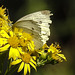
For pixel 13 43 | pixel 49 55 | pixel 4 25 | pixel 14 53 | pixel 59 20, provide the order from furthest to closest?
pixel 59 20 < pixel 49 55 < pixel 4 25 < pixel 13 43 < pixel 14 53

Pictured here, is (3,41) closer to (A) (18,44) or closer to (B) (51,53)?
(A) (18,44)

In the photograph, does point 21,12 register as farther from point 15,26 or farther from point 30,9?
point 15,26

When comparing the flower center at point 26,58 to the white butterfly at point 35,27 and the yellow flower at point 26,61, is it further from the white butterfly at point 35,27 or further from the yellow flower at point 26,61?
the white butterfly at point 35,27

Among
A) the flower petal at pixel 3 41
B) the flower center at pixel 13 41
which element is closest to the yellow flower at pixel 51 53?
the flower center at pixel 13 41

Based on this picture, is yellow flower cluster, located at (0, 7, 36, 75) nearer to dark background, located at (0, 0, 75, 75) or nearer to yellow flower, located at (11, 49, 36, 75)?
yellow flower, located at (11, 49, 36, 75)

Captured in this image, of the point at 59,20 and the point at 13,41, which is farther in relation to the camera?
the point at 59,20

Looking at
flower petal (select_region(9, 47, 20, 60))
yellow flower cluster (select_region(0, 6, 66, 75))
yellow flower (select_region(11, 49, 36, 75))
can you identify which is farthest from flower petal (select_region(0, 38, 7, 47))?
yellow flower (select_region(11, 49, 36, 75))

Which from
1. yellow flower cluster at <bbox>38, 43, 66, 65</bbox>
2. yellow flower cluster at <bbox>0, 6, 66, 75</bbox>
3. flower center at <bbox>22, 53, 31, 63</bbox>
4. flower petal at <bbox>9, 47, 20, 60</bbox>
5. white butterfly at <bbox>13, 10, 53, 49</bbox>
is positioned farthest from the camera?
yellow flower cluster at <bbox>38, 43, 66, 65</bbox>

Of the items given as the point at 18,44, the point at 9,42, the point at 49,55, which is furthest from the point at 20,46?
the point at 49,55

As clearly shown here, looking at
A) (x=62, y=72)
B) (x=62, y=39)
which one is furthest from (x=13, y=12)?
(x=62, y=72)
